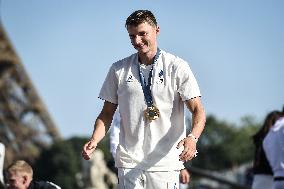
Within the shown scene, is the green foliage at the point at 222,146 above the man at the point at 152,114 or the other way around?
the other way around

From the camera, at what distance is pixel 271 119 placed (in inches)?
335

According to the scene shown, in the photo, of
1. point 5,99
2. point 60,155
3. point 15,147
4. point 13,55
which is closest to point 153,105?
point 13,55

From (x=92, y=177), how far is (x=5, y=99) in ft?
78.2

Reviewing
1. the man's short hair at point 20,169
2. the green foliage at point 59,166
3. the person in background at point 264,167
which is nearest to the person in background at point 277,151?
the person in background at point 264,167

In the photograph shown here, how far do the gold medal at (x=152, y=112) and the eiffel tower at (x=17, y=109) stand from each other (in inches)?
1421

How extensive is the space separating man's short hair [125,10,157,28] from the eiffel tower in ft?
118

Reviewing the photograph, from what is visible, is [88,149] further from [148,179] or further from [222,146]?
[222,146]

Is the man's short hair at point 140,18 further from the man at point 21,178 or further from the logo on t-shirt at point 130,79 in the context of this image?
the man at point 21,178

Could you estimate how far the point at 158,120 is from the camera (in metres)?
5.07

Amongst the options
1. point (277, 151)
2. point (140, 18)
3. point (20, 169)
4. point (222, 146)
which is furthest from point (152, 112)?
point (222, 146)

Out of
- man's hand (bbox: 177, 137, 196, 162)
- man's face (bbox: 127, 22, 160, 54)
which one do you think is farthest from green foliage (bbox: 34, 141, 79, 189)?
man's hand (bbox: 177, 137, 196, 162)

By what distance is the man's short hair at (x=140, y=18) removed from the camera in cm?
506

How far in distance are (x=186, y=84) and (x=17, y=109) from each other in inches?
1591

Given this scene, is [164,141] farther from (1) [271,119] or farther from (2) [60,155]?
(2) [60,155]
